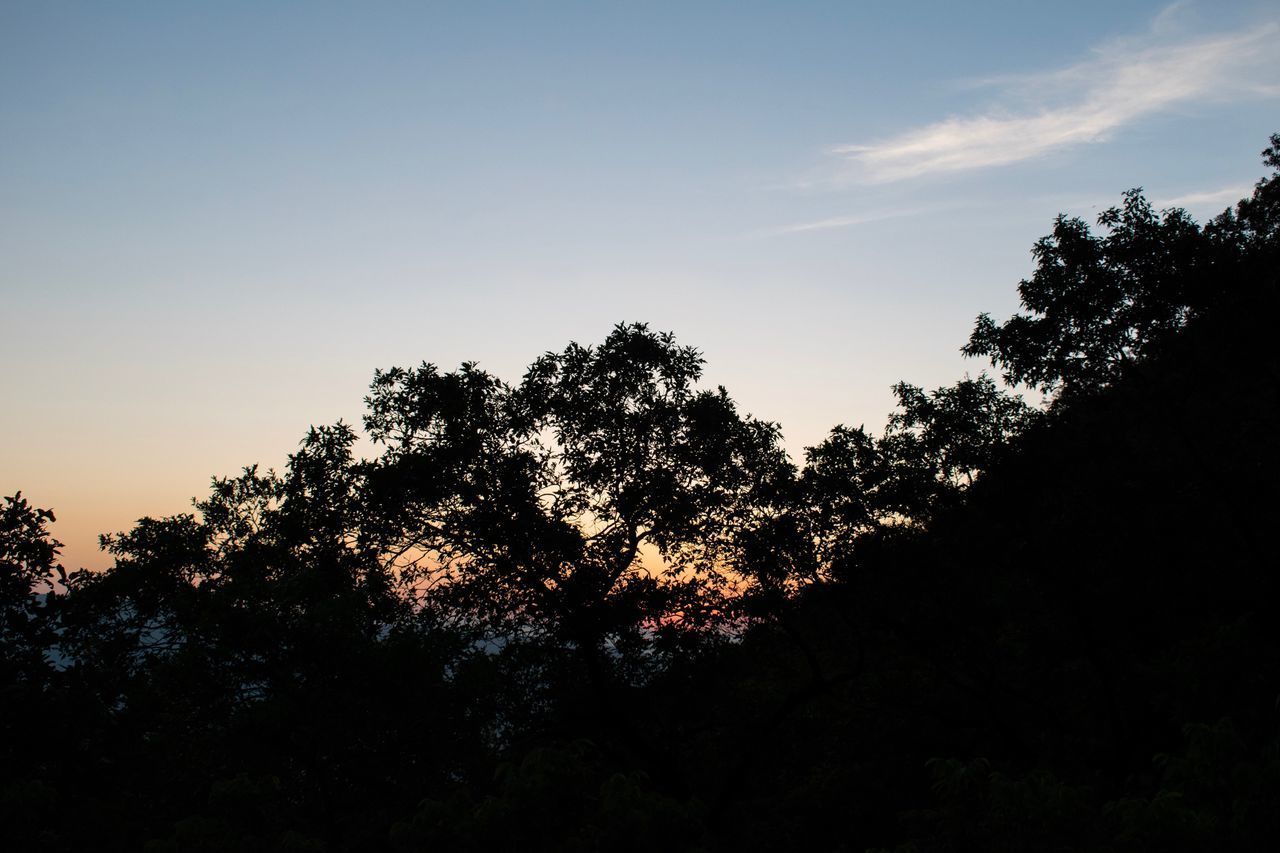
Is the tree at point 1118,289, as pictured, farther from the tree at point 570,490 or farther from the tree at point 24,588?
the tree at point 24,588

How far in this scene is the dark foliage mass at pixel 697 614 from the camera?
1308 cm

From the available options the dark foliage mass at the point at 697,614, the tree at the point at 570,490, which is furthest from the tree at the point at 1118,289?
the tree at the point at 570,490

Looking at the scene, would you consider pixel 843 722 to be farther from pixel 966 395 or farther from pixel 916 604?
pixel 966 395

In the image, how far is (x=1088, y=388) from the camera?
22.6 metres

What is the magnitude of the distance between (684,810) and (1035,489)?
645 inches

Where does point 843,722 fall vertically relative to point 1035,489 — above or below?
below

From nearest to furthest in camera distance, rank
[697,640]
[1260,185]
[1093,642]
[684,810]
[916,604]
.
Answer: [684,810]
[697,640]
[1093,642]
[916,604]
[1260,185]

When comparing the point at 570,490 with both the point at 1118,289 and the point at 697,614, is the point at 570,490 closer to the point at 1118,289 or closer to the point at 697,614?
the point at 697,614

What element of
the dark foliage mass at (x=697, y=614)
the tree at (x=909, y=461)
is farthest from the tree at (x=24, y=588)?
the tree at (x=909, y=461)

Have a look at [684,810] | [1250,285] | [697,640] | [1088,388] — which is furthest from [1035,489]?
[684,810]

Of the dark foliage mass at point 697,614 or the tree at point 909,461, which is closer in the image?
the dark foliage mass at point 697,614

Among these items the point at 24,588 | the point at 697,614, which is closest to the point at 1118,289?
the point at 697,614

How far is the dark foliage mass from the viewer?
13.1m

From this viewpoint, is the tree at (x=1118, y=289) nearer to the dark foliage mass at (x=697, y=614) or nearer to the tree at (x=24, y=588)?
the dark foliage mass at (x=697, y=614)
